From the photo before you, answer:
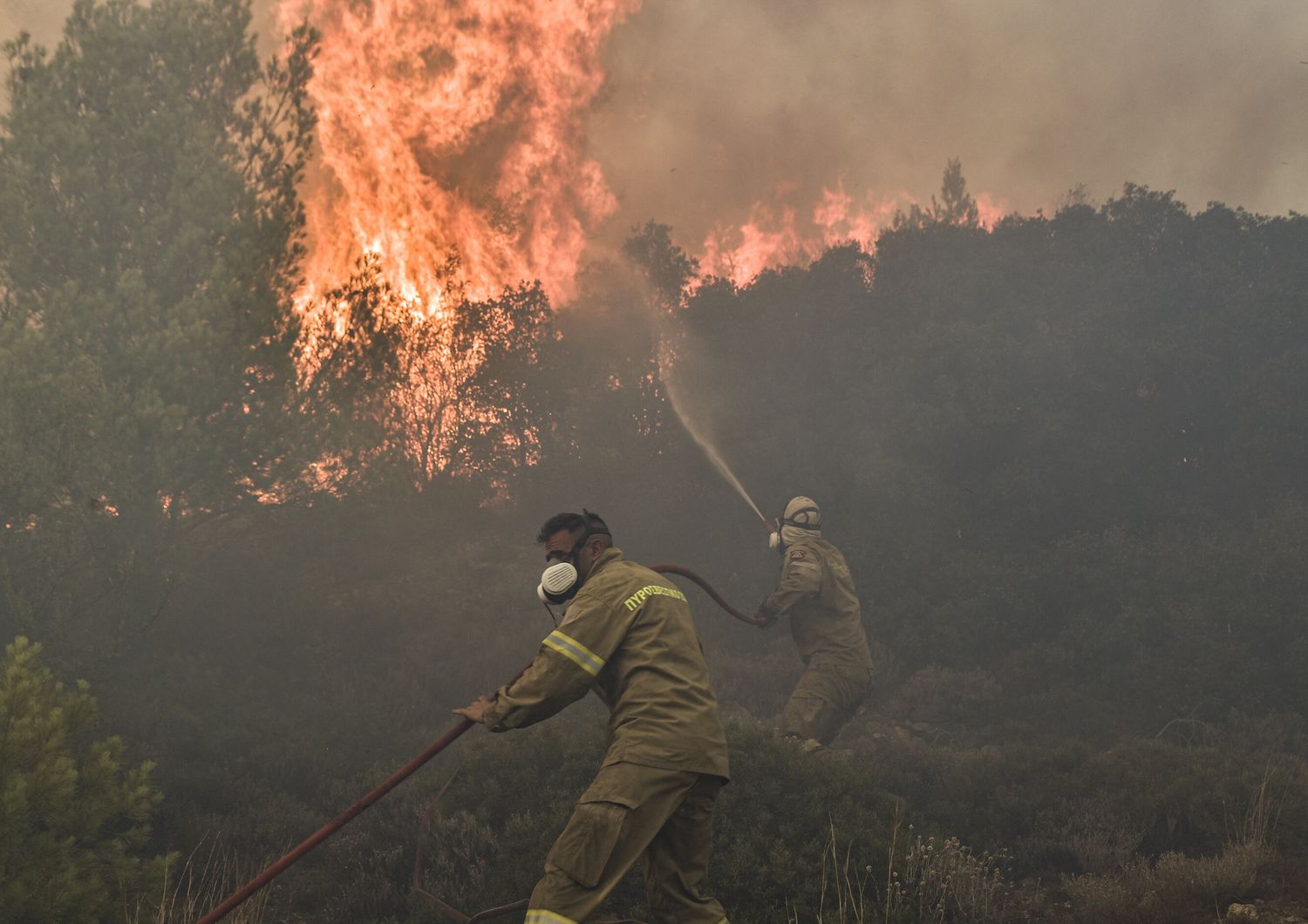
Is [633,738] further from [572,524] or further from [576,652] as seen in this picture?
[572,524]

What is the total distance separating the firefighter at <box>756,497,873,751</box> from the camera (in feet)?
32.3

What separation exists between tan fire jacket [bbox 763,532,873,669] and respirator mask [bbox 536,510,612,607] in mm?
5144

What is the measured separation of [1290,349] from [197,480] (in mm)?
19140

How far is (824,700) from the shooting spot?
9867mm

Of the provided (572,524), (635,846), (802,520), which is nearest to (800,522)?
(802,520)

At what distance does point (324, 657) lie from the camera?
1422 cm

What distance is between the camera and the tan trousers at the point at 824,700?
9.71 m

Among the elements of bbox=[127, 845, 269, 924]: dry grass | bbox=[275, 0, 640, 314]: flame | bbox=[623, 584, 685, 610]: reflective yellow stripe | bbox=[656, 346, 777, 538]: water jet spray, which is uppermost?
bbox=[275, 0, 640, 314]: flame

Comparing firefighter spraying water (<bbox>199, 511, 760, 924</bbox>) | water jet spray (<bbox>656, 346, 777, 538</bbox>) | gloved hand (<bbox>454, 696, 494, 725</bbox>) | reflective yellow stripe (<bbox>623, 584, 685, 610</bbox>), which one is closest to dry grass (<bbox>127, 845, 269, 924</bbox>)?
firefighter spraying water (<bbox>199, 511, 760, 924</bbox>)

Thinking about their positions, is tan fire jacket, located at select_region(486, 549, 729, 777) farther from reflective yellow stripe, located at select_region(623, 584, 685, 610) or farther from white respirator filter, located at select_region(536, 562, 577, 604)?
white respirator filter, located at select_region(536, 562, 577, 604)

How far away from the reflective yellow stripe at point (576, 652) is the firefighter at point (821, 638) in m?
5.58

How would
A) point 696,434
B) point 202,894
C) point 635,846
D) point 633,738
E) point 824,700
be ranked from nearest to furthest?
1. point 635,846
2. point 633,738
3. point 202,894
4. point 824,700
5. point 696,434

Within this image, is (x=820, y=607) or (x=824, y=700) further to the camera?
(x=820, y=607)

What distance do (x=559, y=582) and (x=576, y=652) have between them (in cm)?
70
